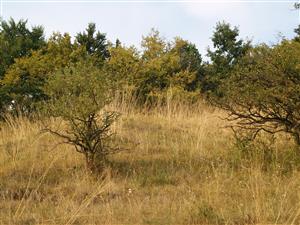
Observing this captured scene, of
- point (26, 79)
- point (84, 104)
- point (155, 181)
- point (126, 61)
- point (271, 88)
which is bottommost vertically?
point (155, 181)

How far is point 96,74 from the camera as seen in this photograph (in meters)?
6.40

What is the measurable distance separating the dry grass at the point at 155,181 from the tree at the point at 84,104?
368mm

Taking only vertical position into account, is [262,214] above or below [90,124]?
below

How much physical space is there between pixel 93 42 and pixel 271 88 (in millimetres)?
16631

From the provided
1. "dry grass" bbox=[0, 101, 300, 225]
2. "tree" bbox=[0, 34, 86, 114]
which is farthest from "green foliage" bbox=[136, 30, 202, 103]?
"dry grass" bbox=[0, 101, 300, 225]

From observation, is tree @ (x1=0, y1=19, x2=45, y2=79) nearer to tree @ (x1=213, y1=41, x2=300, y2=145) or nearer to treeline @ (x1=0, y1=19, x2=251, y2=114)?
treeline @ (x1=0, y1=19, x2=251, y2=114)

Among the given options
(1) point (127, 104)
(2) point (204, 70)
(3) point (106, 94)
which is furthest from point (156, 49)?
(3) point (106, 94)

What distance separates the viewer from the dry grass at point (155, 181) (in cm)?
446

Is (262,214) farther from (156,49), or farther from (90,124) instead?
(156,49)

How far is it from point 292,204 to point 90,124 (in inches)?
120

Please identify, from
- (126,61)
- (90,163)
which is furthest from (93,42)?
(90,163)

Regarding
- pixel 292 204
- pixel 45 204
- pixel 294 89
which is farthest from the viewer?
pixel 294 89

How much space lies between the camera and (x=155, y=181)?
6.09 meters

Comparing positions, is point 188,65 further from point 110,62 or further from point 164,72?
point 110,62
